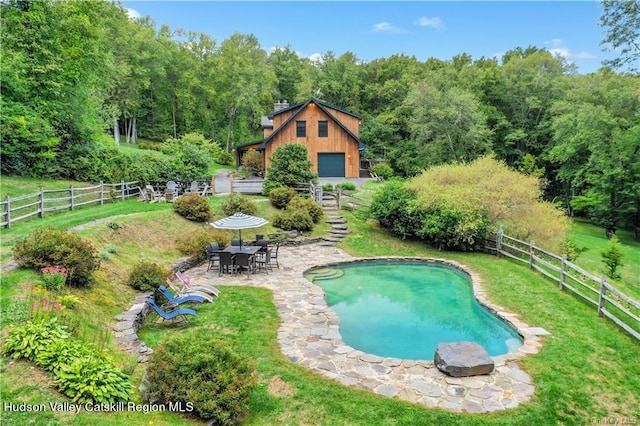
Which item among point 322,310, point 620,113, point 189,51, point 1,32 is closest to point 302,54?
point 189,51

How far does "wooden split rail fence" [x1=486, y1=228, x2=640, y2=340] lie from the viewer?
923cm

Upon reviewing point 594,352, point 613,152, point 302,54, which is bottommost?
point 594,352

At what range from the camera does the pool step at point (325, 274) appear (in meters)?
13.9

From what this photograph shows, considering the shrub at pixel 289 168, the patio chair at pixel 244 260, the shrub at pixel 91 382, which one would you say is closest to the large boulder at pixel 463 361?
the shrub at pixel 91 382

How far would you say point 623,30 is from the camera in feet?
63.3

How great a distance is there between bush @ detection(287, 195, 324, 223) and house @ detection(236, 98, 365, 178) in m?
11.7

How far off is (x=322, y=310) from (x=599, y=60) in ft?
70.3

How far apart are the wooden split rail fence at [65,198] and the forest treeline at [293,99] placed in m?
2.73

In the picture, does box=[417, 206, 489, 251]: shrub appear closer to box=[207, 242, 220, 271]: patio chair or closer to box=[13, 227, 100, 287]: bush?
box=[207, 242, 220, 271]: patio chair

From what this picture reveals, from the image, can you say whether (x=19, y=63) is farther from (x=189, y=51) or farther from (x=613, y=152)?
(x=613, y=152)

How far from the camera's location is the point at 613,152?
2967cm

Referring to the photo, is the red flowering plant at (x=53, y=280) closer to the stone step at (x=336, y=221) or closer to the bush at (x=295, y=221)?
the bush at (x=295, y=221)

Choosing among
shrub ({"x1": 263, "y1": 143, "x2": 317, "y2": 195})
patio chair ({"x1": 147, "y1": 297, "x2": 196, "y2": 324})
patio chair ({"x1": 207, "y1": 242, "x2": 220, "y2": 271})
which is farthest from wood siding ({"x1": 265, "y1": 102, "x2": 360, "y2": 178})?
patio chair ({"x1": 147, "y1": 297, "x2": 196, "y2": 324})

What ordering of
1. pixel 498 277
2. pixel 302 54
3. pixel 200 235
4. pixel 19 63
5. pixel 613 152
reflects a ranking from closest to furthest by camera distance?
1. pixel 498 277
2. pixel 200 235
3. pixel 19 63
4. pixel 613 152
5. pixel 302 54
